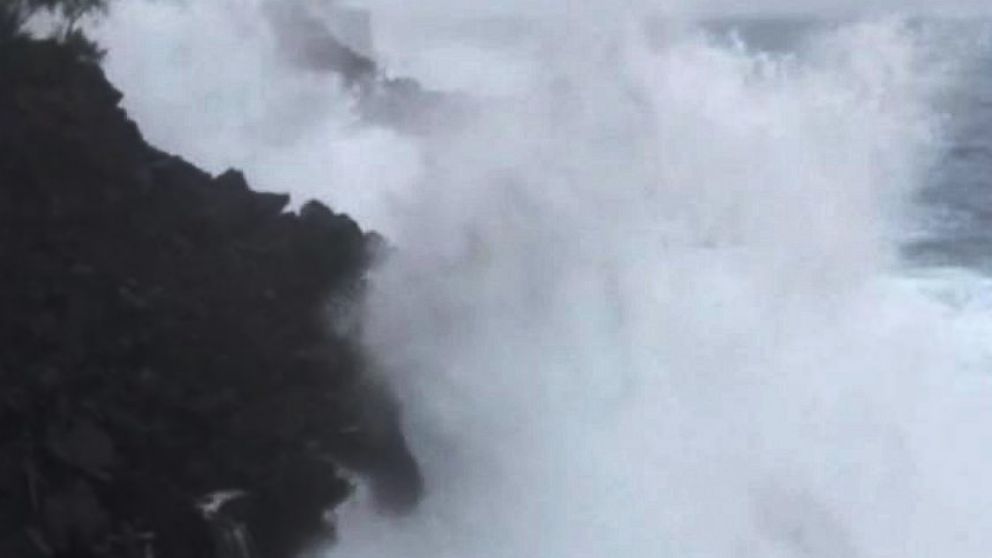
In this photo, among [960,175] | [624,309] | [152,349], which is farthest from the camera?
[960,175]

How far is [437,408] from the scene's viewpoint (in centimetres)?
3083

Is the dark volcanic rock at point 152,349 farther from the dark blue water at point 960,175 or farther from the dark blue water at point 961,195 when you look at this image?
the dark blue water at point 961,195

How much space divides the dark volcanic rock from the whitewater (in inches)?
50.3

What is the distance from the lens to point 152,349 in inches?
934

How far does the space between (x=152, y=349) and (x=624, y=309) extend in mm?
14024

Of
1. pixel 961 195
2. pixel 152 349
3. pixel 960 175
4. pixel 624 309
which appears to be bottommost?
pixel 152 349

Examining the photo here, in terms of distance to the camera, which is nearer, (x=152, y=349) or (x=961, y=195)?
(x=152, y=349)

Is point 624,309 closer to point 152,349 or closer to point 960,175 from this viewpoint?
point 152,349

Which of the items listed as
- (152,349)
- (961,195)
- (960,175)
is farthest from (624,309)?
(960,175)

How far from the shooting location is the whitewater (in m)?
30.6

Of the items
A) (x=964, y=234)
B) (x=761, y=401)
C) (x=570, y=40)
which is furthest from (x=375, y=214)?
(x=964, y=234)

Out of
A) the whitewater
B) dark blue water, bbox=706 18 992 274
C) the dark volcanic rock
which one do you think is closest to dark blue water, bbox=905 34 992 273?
dark blue water, bbox=706 18 992 274

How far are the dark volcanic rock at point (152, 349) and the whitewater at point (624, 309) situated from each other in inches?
50.3

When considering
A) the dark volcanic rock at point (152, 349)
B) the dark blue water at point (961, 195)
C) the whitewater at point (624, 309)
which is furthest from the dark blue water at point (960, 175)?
the dark volcanic rock at point (152, 349)
